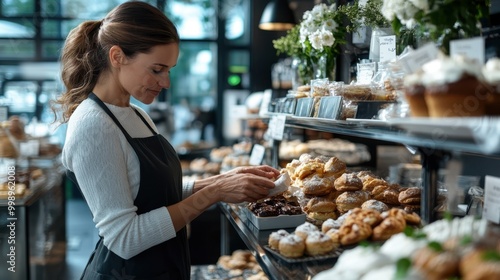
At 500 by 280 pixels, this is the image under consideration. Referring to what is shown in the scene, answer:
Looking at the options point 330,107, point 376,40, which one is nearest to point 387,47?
point 376,40

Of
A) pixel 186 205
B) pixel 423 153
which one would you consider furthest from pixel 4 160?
pixel 423 153

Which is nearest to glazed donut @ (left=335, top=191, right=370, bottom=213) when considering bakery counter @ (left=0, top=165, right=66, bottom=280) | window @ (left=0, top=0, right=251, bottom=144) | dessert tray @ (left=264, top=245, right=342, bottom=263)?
dessert tray @ (left=264, top=245, right=342, bottom=263)

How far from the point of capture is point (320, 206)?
2.28 metres

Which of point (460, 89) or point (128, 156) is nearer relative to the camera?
point (460, 89)

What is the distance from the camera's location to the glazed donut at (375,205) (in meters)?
2.09

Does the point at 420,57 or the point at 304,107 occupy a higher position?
the point at 420,57

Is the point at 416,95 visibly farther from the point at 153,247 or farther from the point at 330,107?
the point at 153,247

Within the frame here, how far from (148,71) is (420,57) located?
105 centimetres

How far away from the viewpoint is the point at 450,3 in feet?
5.09

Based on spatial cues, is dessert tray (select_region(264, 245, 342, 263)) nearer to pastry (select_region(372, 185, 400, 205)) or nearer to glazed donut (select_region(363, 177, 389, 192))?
pastry (select_region(372, 185, 400, 205))

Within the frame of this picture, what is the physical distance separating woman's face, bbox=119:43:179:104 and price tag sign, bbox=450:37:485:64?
107cm

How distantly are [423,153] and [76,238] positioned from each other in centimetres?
593

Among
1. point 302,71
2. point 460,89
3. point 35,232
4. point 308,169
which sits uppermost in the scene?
point 302,71

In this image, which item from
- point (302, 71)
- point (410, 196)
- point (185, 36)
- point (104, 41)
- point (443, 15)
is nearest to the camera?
point (443, 15)
